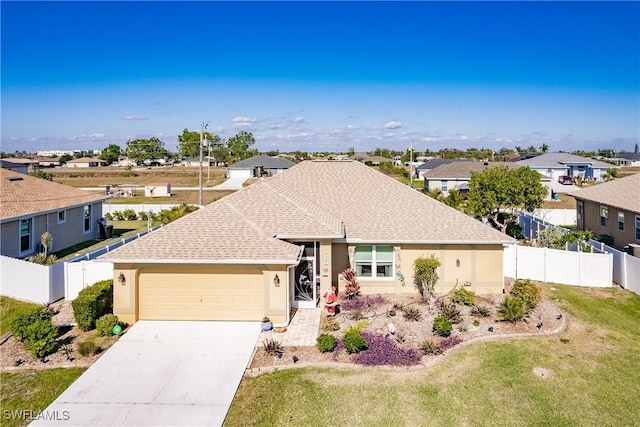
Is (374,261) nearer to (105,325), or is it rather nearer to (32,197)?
(105,325)

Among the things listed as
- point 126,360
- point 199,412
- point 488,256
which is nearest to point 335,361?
point 199,412

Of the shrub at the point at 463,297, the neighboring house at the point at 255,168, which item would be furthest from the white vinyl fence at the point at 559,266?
the neighboring house at the point at 255,168

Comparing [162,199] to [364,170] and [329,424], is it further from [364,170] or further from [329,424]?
[329,424]

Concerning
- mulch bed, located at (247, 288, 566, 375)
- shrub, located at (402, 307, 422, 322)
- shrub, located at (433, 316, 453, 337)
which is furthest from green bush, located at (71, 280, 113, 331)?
shrub, located at (433, 316, 453, 337)

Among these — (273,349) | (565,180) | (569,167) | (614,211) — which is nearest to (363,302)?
Answer: (273,349)

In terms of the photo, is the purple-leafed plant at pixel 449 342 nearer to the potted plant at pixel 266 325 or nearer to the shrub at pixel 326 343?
the shrub at pixel 326 343
